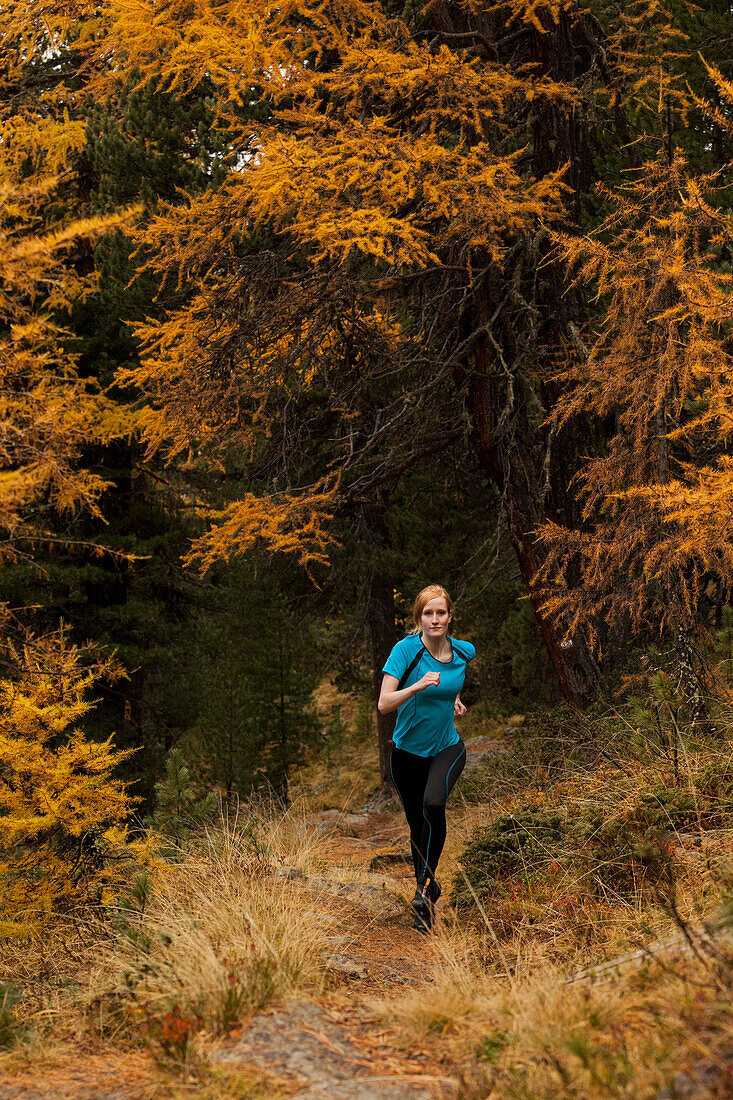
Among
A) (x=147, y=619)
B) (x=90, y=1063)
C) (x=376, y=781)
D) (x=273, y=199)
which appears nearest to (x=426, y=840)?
(x=90, y=1063)

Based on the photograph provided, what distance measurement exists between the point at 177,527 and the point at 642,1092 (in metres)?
10.9

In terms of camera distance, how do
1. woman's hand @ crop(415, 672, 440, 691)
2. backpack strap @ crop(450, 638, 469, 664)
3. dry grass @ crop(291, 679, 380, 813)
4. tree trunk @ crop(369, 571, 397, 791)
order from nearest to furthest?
woman's hand @ crop(415, 672, 440, 691) < backpack strap @ crop(450, 638, 469, 664) < tree trunk @ crop(369, 571, 397, 791) < dry grass @ crop(291, 679, 380, 813)

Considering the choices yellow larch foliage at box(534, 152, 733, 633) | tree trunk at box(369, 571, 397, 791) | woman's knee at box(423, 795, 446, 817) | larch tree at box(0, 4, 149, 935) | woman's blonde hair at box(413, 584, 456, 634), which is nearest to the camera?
larch tree at box(0, 4, 149, 935)

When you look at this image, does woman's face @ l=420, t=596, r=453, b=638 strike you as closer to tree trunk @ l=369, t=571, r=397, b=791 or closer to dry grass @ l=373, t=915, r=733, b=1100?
dry grass @ l=373, t=915, r=733, b=1100

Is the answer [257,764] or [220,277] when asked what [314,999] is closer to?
[220,277]

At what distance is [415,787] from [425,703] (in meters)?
0.52

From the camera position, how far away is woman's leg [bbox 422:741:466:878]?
4812 millimetres

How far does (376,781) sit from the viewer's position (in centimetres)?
1755

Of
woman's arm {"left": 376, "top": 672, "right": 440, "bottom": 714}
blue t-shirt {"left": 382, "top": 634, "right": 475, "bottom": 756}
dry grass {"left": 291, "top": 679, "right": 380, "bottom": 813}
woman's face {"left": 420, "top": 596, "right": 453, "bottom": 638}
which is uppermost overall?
woman's face {"left": 420, "top": 596, "right": 453, "bottom": 638}

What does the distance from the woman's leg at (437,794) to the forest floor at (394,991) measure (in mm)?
441

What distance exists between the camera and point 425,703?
193 inches

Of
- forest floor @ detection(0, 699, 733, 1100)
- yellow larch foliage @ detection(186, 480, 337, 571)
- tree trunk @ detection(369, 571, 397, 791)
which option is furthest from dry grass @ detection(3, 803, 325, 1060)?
tree trunk @ detection(369, 571, 397, 791)

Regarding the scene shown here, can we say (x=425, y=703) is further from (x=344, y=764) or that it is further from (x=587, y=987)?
(x=344, y=764)

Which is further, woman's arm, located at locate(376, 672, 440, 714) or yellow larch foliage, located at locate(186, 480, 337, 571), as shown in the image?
yellow larch foliage, located at locate(186, 480, 337, 571)
